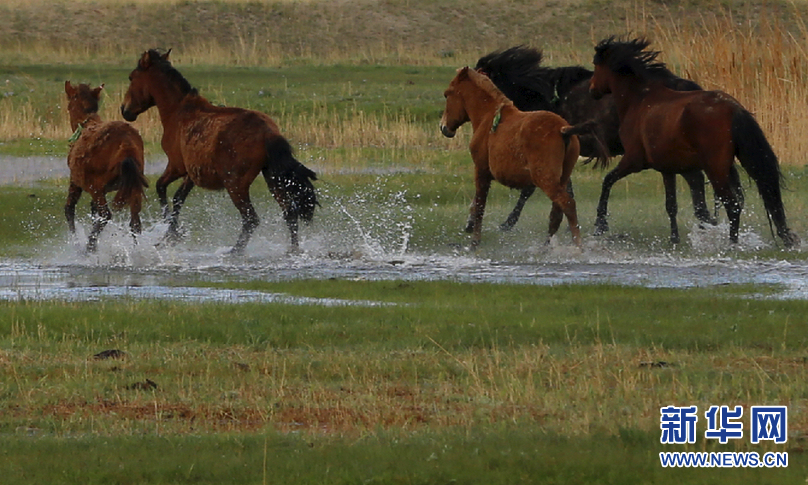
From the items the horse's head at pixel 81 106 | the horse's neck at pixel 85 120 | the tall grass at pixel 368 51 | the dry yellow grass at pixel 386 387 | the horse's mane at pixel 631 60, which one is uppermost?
the horse's mane at pixel 631 60

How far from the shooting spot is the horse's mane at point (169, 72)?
13070 mm

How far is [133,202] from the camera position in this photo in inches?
481

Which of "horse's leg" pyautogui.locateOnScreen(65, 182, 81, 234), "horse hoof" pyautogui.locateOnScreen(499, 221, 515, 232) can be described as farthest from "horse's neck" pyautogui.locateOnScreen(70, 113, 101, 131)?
"horse hoof" pyautogui.locateOnScreen(499, 221, 515, 232)

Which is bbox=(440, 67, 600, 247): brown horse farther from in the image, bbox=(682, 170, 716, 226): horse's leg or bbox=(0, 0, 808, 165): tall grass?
bbox=(0, 0, 808, 165): tall grass

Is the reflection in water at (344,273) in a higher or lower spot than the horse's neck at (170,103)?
lower

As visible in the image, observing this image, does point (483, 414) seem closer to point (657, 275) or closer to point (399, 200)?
point (657, 275)

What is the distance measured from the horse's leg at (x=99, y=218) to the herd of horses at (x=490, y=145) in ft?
0.04

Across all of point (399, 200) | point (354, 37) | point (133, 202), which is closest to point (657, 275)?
point (133, 202)

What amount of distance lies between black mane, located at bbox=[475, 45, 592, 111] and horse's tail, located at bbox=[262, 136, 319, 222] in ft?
10.8

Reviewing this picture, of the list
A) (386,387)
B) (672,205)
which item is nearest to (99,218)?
(672,205)

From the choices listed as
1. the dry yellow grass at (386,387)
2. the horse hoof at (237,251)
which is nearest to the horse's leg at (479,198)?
the horse hoof at (237,251)

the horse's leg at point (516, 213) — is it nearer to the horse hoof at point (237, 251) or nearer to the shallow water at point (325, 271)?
the shallow water at point (325, 271)

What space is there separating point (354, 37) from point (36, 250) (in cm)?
3709

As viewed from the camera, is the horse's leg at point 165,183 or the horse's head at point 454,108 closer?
the horse's leg at point 165,183
